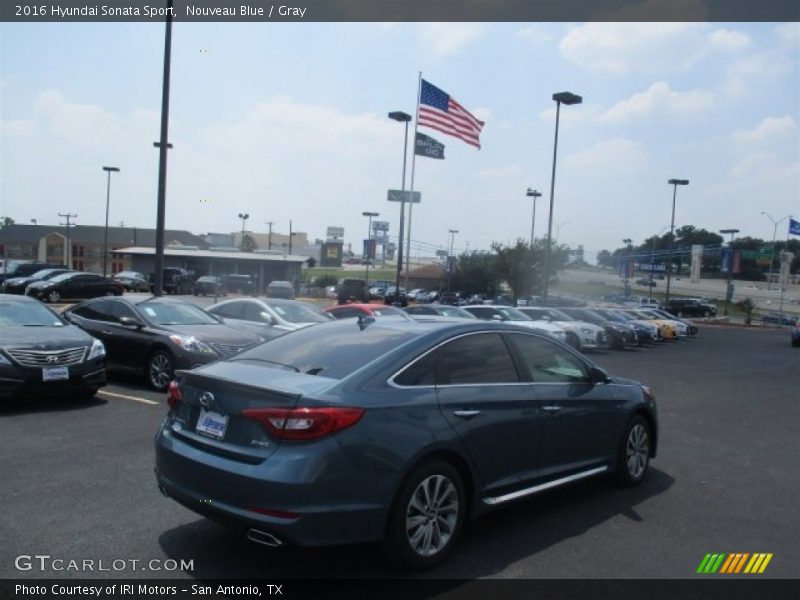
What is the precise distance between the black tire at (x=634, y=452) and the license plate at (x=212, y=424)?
3483mm

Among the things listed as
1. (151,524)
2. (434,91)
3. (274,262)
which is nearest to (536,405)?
(151,524)

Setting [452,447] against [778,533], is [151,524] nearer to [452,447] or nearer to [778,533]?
[452,447]

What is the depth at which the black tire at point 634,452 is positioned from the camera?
611 centimetres

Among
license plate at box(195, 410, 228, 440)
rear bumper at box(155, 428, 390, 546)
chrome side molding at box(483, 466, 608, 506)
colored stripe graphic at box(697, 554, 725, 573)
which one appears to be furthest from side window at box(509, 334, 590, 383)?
license plate at box(195, 410, 228, 440)

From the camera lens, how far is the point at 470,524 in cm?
515

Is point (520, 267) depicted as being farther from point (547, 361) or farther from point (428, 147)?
point (547, 361)

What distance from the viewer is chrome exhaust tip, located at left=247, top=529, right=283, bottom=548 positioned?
3.86 metres

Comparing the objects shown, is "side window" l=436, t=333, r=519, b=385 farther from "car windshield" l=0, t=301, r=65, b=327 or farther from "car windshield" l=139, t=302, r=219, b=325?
"car windshield" l=139, t=302, r=219, b=325

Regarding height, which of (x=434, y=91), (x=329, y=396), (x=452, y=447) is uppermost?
(x=434, y=91)

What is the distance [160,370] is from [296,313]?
4131mm

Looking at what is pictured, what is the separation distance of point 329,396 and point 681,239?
558 feet

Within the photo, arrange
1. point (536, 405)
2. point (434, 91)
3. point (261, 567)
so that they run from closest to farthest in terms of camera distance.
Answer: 1. point (261, 567)
2. point (536, 405)
3. point (434, 91)

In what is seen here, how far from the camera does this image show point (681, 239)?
528ft

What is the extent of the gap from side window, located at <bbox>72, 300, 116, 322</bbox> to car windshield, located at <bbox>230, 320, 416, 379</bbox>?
7193mm
